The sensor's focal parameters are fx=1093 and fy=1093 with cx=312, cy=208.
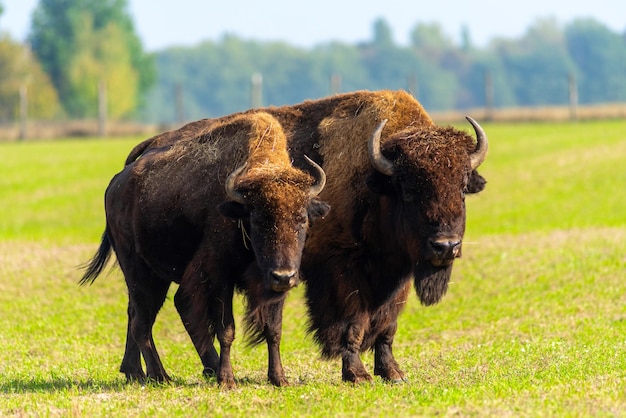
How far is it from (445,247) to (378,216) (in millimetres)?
1198

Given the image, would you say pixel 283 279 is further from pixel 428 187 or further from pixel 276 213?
pixel 428 187

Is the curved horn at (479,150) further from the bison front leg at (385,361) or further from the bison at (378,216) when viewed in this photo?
the bison front leg at (385,361)

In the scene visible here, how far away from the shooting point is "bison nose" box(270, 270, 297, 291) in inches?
335

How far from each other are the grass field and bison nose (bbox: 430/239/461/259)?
1065mm

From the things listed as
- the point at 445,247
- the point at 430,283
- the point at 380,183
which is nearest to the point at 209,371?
the point at 430,283

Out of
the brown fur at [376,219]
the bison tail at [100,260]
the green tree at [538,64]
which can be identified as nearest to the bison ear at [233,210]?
the brown fur at [376,219]

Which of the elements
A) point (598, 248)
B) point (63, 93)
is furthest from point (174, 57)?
point (598, 248)

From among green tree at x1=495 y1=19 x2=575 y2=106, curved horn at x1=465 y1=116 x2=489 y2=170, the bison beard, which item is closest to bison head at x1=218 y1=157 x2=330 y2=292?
the bison beard

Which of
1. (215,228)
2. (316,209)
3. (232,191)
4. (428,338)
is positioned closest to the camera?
(232,191)

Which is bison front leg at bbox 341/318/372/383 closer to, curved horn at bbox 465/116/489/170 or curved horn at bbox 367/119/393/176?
curved horn at bbox 367/119/393/176

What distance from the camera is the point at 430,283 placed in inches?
389

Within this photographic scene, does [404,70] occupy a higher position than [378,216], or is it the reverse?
[378,216]

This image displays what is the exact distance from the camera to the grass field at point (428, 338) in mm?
8117

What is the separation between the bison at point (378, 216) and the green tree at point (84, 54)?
86599 millimetres
